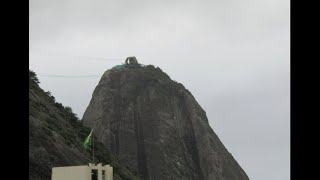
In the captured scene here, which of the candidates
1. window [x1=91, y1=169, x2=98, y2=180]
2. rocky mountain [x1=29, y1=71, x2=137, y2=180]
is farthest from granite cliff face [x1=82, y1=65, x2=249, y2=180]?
window [x1=91, y1=169, x2=98, y2=180]

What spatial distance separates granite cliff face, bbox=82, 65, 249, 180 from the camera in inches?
5025

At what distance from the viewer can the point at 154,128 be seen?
131 metres

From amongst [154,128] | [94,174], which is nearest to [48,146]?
[94,174]

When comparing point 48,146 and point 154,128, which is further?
point 154,128

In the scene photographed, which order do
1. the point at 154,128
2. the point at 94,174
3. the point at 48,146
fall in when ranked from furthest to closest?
the point at 154,128 < the point at 48,146 < the point at 94,174

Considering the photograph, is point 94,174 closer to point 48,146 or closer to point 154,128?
point 48,146

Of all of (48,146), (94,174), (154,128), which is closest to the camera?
(94,174)

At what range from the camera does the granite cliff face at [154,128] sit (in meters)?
128

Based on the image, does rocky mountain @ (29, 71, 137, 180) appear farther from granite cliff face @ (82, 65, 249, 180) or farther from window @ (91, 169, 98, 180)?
granite cliff face @ (82, 65, 249, 180)

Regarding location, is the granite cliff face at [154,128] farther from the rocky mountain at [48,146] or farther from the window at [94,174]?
the window at [94,174]
